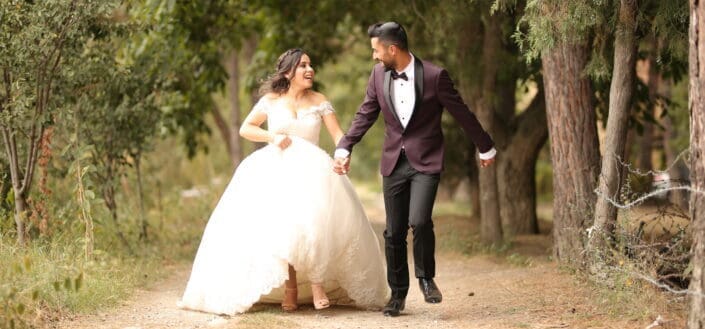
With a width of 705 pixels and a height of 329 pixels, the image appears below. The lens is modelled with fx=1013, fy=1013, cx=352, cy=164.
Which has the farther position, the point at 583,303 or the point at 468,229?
the point at 468,229

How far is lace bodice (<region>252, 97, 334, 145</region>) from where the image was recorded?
8305mm

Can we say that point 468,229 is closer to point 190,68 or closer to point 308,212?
point 190,68

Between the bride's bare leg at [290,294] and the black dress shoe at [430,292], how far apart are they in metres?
1.10

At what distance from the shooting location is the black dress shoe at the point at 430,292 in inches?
303

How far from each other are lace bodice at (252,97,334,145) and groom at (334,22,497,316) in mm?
541

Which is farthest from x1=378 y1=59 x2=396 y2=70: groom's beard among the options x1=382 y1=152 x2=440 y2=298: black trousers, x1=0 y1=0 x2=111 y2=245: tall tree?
x1=0 y1=0 x2=111 y2=245: tall tree

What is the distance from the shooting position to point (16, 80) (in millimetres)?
9609

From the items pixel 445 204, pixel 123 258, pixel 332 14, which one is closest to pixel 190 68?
pixel 332 14

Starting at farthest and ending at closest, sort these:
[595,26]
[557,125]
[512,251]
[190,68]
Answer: [190,68]
[512,251]
[557,125]
[595,26]

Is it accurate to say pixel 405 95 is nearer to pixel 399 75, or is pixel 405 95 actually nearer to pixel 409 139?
pixel 399 75

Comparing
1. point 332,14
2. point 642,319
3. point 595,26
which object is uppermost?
point 332,14

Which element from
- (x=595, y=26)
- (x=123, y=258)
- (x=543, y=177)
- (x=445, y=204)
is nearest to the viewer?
(x=595, y=26)

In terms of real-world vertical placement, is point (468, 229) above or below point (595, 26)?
below

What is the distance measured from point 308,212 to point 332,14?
27.5 ft
